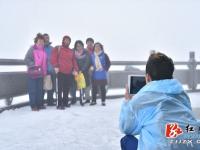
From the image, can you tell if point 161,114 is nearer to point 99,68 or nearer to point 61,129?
point 61,129

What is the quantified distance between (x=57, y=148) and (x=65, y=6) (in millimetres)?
58653

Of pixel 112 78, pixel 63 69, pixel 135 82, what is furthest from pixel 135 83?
pixel 112 78

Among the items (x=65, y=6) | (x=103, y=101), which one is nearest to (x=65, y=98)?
(x=103, y=101)

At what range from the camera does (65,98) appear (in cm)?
1084

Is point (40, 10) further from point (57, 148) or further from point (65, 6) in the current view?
point (57, 148)

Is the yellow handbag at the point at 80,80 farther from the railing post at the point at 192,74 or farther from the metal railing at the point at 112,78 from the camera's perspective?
the railing post at the point at 192,74

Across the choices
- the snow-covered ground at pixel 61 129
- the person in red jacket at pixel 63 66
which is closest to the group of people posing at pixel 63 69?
the person in red jacket at pixel 63 66

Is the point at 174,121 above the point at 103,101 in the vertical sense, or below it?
above

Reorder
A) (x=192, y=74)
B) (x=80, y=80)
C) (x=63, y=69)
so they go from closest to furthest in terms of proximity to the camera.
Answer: (x=63, y=69) < (x=80, y=80) < (x=192, y=74)

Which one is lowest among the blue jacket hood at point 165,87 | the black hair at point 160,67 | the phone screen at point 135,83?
the phone screen at point 135,83

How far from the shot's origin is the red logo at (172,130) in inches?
122

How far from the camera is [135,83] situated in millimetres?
3916

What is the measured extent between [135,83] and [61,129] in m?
4.03

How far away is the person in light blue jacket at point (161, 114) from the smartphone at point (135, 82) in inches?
21.7
